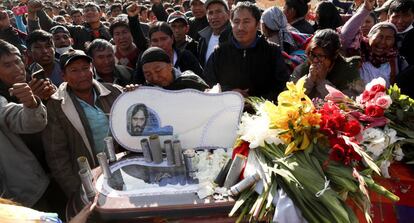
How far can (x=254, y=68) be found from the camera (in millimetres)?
3070

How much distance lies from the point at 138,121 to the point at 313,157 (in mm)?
1058

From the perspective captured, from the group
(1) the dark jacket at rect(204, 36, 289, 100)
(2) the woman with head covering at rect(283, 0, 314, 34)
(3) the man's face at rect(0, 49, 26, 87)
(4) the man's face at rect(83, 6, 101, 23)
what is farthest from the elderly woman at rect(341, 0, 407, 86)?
(4) the man's face at rect(83, 6, 101, 23)

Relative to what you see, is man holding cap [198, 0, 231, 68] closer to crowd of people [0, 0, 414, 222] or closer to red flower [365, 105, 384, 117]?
crowd of people [0, 0, 414, 222]

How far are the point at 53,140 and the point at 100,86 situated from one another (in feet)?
1.76

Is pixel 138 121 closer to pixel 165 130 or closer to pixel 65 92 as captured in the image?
pixel 165 130

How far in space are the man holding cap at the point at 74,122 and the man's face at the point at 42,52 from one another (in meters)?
0.94

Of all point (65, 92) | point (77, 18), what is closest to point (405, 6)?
point (65, 92)

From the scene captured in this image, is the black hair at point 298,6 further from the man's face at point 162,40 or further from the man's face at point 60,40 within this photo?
the man's face at point 60,40

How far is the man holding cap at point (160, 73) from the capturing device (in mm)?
2596

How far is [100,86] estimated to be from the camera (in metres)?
2.70

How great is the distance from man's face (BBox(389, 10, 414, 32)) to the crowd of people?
0.01 metres

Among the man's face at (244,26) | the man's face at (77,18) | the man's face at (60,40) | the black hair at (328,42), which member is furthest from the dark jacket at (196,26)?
the man's face at (77,18)

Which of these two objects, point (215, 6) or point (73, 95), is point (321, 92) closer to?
point (73, 95)

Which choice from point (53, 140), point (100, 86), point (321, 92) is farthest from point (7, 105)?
point (321, 92)
